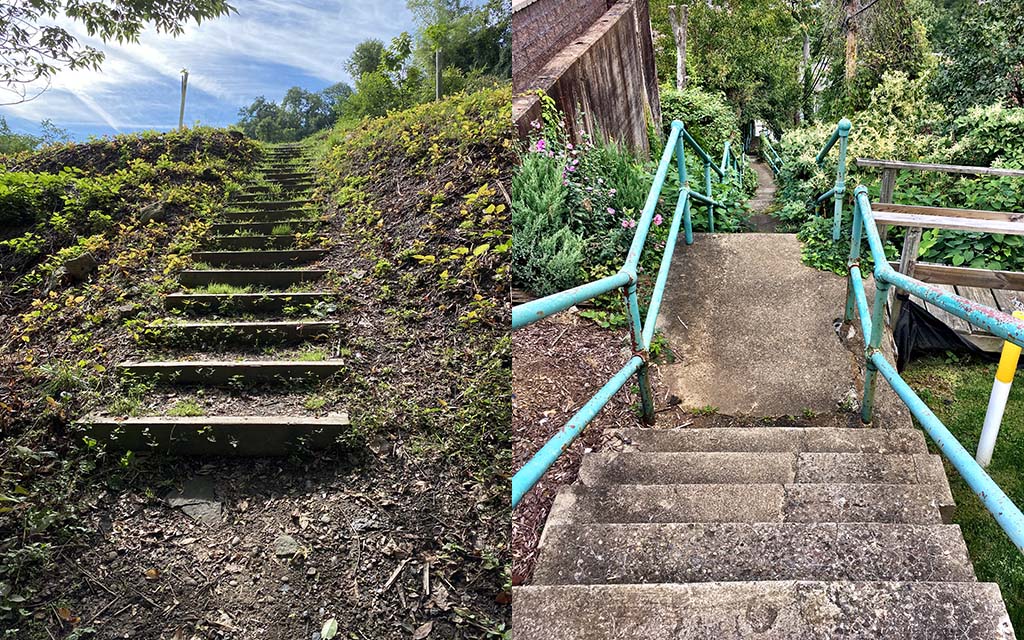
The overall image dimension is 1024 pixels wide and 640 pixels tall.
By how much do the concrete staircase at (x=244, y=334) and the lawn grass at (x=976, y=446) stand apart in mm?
2728

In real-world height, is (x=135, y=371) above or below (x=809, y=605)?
below

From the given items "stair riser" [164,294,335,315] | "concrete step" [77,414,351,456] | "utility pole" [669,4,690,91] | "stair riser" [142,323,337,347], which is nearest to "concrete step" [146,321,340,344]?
"stair riser" [142,323,337,347]

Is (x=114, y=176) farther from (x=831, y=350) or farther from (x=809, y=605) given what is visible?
(x=809, y=605)

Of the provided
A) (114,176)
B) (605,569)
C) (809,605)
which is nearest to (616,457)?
(605,569)

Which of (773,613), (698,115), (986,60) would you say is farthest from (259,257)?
(986,60)

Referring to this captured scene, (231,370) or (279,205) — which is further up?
(279,205)

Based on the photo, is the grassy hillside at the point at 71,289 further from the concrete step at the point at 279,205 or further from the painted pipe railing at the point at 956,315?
the painted pipe railing at the point at 956,315

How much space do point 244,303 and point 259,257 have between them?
2.95ft

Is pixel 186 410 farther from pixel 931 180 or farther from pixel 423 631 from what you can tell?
pixel 931 180

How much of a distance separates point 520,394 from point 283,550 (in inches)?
49.9

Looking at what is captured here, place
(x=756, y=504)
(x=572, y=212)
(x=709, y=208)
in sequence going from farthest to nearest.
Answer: (x=709, y=208) → (x=572, y=212) → (x=756, y=504)

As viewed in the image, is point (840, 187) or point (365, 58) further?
point (840, 187)

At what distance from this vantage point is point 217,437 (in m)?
3.20

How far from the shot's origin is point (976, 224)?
402 centimetres
